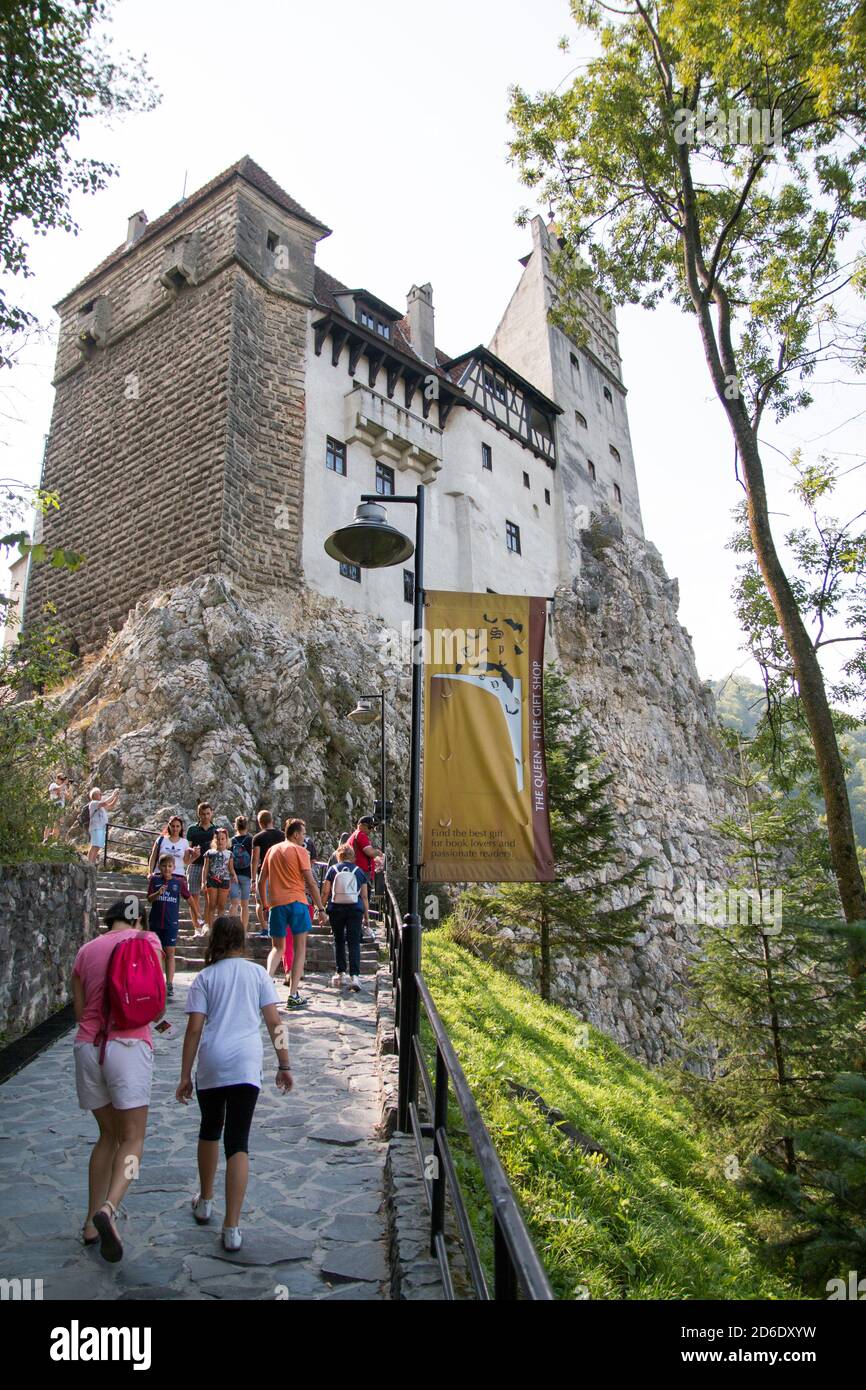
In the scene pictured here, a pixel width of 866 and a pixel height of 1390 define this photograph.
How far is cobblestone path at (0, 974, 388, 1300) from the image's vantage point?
3.95 metres

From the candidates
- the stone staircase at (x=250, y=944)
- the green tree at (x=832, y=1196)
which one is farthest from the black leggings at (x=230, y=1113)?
the stone staircase at (x=250, y=944)

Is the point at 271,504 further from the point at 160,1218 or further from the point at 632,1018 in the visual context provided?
the point at 160,1218

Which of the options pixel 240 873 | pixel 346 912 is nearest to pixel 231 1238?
pixel 346 912

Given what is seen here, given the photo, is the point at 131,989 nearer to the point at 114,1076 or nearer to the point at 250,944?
the point at 114,1076

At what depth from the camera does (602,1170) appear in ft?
23.1

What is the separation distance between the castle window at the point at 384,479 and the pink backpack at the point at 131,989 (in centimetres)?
2536

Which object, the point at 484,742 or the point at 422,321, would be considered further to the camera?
the point at 422,321

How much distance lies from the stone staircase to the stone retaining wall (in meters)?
2.32

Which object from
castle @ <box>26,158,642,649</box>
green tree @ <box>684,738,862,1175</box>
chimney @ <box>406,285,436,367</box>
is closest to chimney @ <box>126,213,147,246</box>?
castle @ <box>26,158,642,649</box>

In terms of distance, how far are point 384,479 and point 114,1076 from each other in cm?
2673

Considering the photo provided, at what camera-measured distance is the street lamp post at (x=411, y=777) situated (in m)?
5.52
